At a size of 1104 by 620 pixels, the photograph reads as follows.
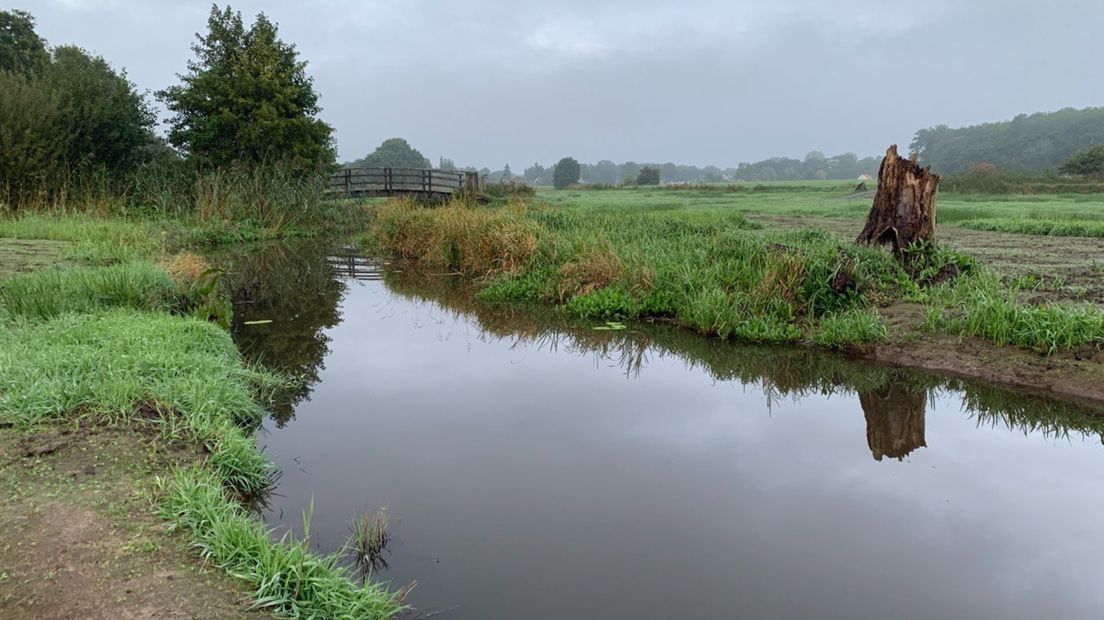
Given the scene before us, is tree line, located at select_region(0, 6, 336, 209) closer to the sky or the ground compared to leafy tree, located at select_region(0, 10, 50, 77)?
closer to the ground

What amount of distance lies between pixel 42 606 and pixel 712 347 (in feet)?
20.6

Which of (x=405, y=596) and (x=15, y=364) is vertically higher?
(x=15, y=364)

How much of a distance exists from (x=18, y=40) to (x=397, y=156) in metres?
53.8

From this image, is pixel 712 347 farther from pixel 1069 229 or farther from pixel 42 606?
pixel 1069 229

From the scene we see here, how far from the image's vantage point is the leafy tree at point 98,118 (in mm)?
16375

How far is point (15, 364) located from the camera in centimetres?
467

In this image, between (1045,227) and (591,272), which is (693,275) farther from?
(1045,227)

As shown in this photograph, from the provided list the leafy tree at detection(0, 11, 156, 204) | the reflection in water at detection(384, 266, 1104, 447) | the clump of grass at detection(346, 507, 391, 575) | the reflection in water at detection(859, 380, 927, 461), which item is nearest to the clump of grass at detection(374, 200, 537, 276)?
the reflection in water at detection(384, 266, 1104, 447)

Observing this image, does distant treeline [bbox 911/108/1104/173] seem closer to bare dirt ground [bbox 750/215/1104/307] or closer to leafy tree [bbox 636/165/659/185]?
leafy tree [bbox 636/165/659/185]

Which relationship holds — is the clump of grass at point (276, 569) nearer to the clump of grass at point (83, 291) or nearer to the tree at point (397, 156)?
the clump of grass at point (83, 291)

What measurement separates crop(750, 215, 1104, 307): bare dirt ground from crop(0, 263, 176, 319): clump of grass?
888 centimetres

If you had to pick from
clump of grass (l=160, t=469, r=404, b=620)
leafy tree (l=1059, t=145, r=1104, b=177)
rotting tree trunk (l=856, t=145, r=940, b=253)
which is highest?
leafy tree (l=1059, t=145, r=1104, b=177)

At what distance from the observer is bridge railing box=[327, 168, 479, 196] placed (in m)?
25.9

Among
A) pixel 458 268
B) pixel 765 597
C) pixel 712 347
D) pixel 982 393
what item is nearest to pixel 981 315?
pixel 982 393
